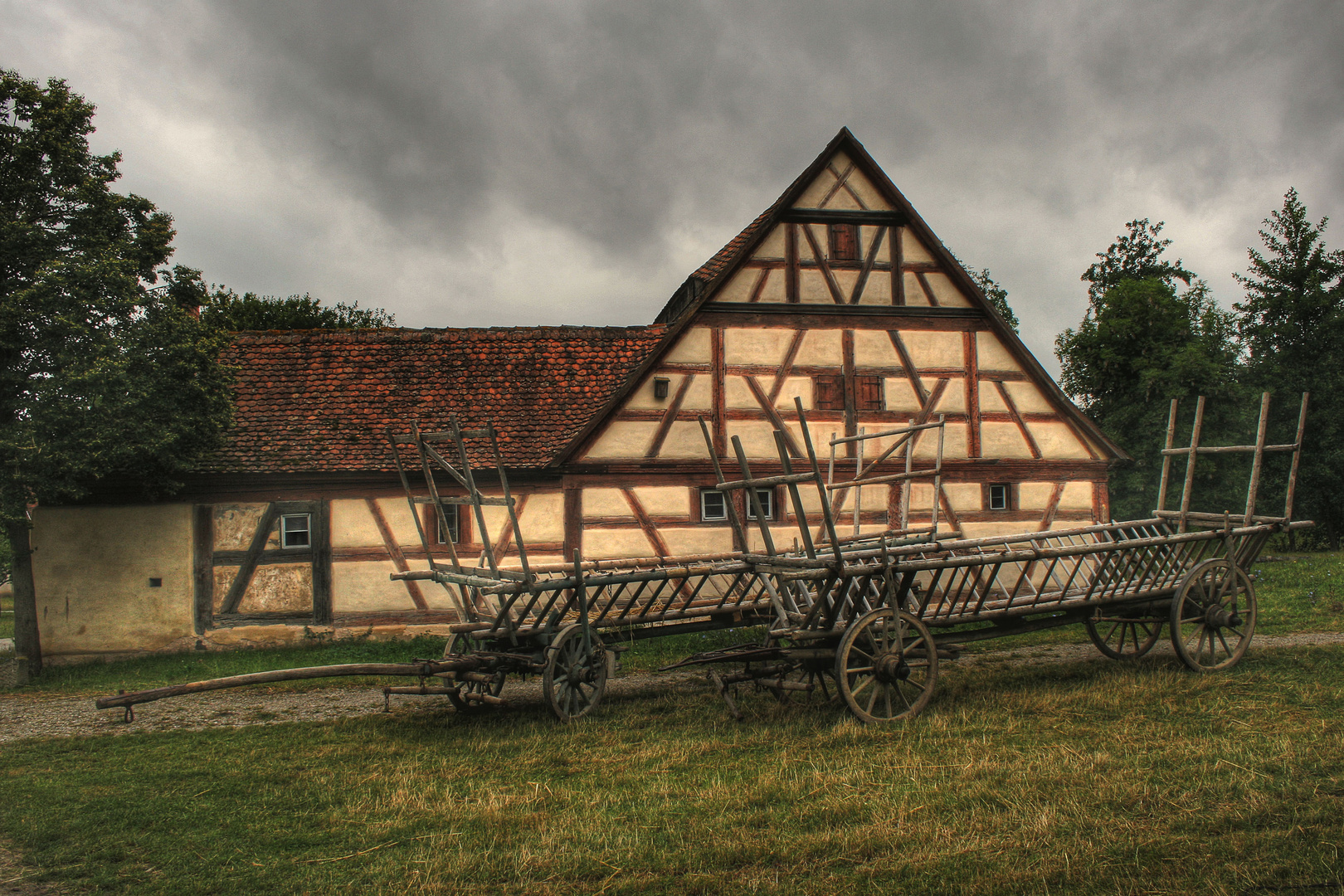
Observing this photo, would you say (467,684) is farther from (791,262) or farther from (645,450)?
(791,262)

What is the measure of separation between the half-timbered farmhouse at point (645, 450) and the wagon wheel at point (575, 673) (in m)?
5.42

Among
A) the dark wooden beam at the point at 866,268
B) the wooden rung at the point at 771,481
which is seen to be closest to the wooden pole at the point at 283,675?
the wooden rung at the point at 771,481

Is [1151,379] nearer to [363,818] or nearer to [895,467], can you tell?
[895,467]

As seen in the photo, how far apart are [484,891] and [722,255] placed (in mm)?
12583

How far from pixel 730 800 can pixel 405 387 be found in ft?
36.6

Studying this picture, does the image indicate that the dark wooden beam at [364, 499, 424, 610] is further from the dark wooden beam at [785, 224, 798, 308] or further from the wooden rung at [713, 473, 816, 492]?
the wooden rung at [713, 473, 816, 492]

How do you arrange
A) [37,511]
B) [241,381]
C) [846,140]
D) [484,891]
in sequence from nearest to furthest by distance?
[484,891] < [37,511] < [846,140] < [241,381]

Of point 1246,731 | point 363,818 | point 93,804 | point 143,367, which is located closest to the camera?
point 363,818

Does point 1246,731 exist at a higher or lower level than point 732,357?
lower

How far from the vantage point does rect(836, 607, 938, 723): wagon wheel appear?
6812mm

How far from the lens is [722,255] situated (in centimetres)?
1523

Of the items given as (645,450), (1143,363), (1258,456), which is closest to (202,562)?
(645,450)

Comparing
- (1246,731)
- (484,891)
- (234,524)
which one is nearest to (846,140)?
(1246,731)

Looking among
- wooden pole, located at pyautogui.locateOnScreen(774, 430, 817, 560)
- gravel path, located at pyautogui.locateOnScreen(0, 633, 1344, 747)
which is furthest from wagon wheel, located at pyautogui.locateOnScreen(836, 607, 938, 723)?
gravel path, located at pyautogui.locateOnScreen(0, 633, 1344, 747)
